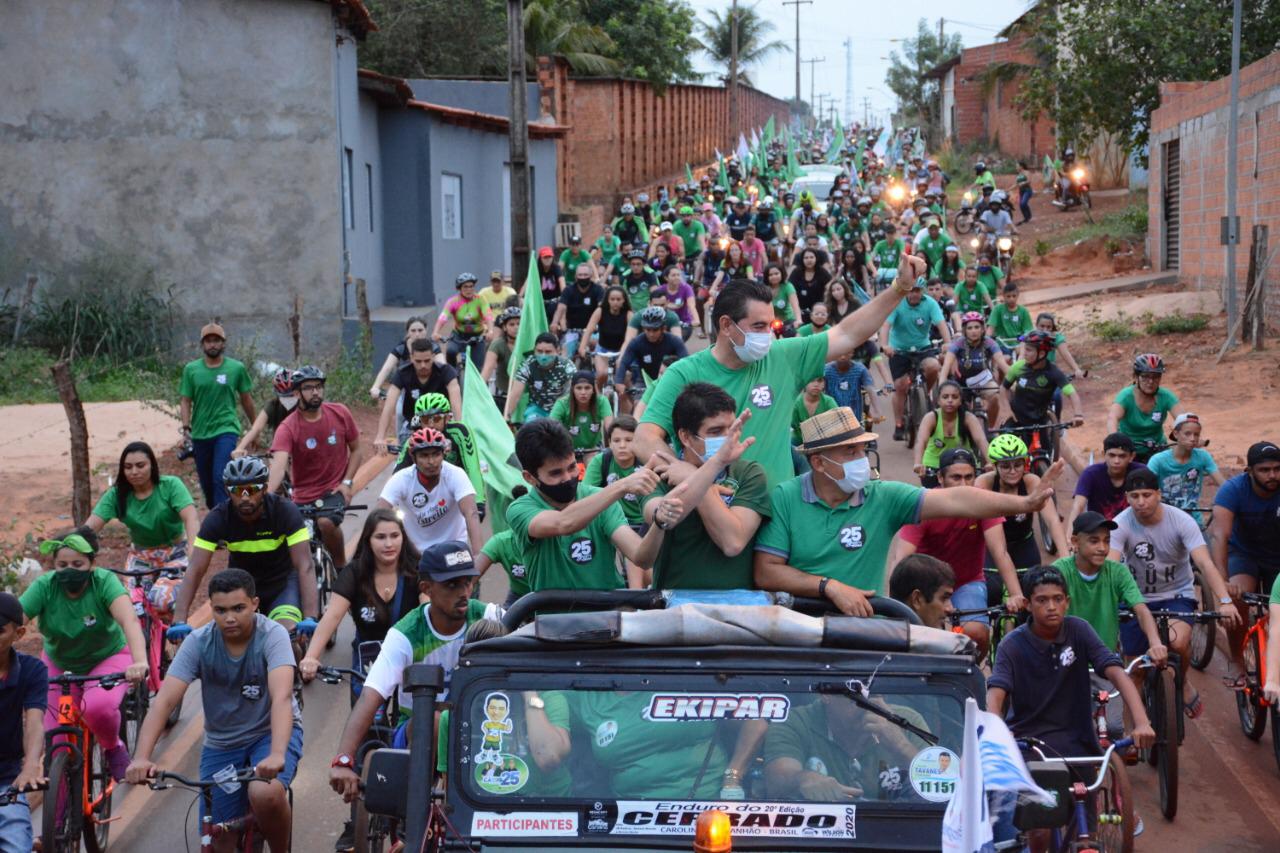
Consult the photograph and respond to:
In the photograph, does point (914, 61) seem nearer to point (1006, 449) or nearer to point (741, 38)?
point (741, 38)

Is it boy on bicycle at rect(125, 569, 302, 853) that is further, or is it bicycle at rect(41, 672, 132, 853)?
bicycle at rect(41, 672, 132, 853)

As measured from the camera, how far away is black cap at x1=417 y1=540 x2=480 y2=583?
251 inches

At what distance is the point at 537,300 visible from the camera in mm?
18656

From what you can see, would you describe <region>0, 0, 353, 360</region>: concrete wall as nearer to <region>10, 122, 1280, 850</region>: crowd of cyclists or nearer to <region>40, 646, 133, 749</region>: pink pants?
<region>10, 122, 1280, 850</region>: crowd of cyclists

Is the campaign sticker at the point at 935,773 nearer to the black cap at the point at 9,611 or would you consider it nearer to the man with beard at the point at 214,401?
the black cap at the point at 9,611

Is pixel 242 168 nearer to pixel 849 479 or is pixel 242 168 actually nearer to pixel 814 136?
pixel 849 479

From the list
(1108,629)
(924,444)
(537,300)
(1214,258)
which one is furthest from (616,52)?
(1108,629)

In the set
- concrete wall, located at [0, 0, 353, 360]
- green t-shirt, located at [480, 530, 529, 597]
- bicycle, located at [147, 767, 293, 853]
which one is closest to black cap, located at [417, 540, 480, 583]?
green t-shirt, located at [480, 530, 529, 597]

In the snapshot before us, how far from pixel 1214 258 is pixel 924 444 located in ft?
54.7

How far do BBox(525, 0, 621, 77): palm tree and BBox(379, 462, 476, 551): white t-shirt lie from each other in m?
37.5

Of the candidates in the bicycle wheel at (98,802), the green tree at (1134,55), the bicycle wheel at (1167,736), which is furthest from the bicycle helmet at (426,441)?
the green tree at (1134,55)

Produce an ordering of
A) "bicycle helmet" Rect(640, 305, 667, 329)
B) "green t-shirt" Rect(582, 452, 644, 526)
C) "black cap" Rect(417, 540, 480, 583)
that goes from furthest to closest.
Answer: "bicycle helmet" Rect(640, 305, 667, 329), "green t-shirt" Rect(582, 452, 644, 526), "black cap" Rect(417, 540, 480, 583)

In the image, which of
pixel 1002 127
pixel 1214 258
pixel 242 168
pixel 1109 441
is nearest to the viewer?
pixel 1109 441

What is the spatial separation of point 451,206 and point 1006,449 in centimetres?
2410
